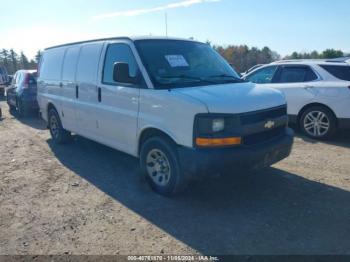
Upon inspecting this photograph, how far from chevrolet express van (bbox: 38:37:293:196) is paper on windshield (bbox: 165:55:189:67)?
16 mm

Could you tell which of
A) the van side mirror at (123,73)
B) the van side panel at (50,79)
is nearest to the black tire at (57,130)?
the van side panel at (50,79)

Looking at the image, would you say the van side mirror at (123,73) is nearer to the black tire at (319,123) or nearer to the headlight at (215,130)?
the headlight at (215,130)

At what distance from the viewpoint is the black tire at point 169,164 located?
14.9ft

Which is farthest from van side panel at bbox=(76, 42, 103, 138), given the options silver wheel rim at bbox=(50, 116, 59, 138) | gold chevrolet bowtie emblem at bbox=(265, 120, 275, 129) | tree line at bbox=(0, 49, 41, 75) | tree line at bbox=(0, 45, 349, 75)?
tree line at bbox=(0, 49, 41, 75)

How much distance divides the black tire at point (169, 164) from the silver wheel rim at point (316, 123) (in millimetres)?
4516

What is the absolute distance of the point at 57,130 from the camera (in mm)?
8117

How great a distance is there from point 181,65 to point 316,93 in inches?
160

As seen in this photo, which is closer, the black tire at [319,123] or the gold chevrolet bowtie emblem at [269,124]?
the gold chevrolet bowtie emblem at [269,124]

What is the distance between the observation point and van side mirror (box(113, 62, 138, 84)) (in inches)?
195

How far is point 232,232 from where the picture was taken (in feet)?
→ 12.9

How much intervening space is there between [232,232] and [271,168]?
7.72ft

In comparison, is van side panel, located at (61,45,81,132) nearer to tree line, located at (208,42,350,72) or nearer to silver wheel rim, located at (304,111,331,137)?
silver wheel rim, located at (304,111,331,137)

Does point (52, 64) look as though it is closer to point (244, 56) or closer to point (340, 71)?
point (340, 71)

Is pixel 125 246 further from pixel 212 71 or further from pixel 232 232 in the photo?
pixel 212 71
